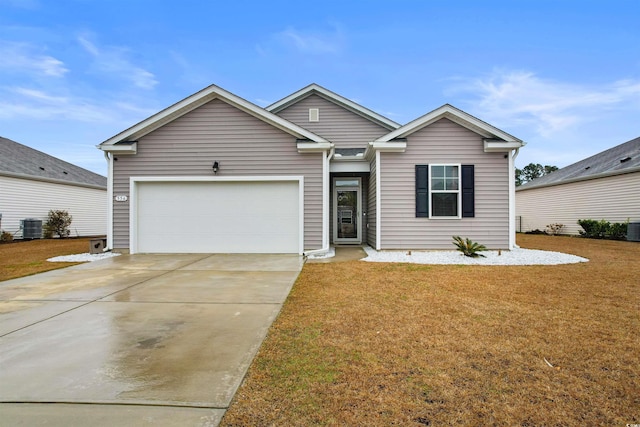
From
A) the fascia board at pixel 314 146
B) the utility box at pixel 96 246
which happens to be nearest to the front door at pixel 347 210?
Result: the fascia board at pixel 314 146

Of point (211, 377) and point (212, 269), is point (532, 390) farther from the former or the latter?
point (212, 269)

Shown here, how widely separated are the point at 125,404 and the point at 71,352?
1.27m

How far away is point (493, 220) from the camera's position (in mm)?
9930

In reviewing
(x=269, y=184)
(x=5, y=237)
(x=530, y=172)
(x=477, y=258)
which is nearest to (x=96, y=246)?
(x=269, y=184)

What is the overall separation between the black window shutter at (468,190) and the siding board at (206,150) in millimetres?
4890

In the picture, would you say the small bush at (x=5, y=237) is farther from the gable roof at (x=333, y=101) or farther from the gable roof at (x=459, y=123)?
the gable roof at (x=459, y=123)

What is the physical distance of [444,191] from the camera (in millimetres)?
9938

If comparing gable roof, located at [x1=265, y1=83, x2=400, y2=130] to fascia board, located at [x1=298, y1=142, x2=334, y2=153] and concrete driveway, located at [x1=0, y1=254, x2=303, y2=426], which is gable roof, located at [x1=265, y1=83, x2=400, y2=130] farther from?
concrete driveway, located at [x1=0, y1=254, x2=303, y2=426]

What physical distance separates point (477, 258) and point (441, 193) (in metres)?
2.19

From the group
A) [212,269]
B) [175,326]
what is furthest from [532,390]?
[212,269]

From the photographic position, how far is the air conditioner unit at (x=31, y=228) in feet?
51.4

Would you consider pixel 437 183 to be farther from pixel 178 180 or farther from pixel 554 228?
pixel 554 228

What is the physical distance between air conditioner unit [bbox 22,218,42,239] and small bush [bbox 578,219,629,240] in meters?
26.1

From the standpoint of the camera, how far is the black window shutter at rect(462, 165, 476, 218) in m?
9.84
